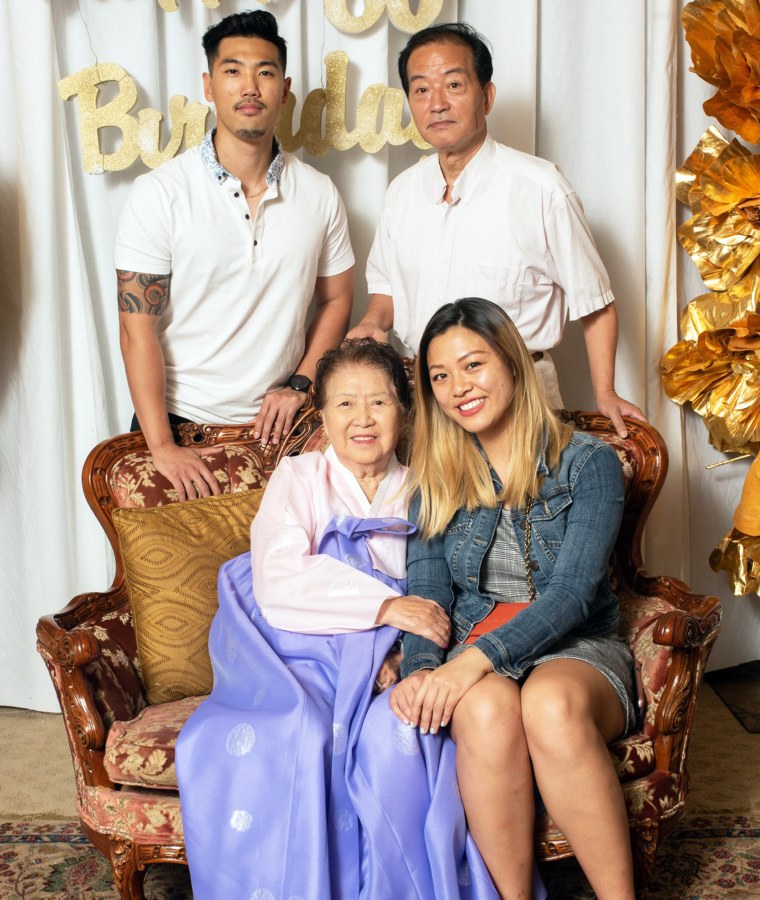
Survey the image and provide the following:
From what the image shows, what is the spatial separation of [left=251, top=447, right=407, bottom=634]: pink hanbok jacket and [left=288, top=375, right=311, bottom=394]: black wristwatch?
52 centimetres

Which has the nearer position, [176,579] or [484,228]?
[176,579]

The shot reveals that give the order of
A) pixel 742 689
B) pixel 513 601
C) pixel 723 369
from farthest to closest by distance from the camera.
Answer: pixel 742 689
pixel 723 369
pixel 513 601

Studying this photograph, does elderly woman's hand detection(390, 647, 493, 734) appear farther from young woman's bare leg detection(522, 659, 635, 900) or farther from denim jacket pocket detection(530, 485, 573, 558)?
denim jacket pocket detection(530, 485, 573, 558)

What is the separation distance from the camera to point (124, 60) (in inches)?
116

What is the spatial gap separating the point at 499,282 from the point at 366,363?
610 mm

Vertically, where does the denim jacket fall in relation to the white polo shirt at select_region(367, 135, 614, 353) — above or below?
below

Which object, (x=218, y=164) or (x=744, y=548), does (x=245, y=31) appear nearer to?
(x=218, y=164)

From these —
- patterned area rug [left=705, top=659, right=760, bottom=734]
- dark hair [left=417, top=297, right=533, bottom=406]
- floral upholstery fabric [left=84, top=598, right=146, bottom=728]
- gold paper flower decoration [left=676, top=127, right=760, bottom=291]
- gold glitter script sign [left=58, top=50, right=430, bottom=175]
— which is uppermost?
gold glitter script sign [left=58, top=50, right=430, bottom=175]

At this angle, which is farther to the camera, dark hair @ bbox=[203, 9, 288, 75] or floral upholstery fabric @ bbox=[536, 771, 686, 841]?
dark hair @ bbox=[203, 9, 288, 75]

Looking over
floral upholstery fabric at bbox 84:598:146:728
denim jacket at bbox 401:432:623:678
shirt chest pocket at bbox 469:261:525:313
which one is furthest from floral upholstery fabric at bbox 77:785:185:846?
shirt chest pocket at bbox 469:261:525:313

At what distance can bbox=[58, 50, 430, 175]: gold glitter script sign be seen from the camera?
2893mm

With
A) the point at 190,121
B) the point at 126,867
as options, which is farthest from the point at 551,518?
the point at 190,121

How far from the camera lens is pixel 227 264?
2666 mm

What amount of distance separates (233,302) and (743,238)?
1.42 metres
